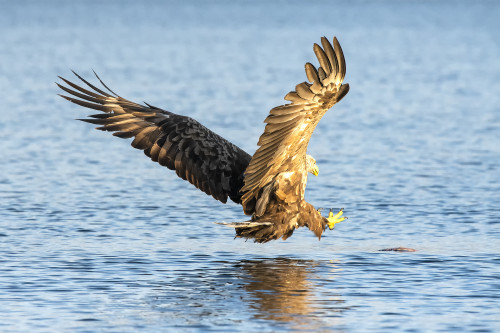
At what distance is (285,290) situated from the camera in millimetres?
9633

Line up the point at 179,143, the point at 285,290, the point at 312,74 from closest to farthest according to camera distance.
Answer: the point at 312,74 < the point at 285,290 < the point at 179,143

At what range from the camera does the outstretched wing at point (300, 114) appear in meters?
8.96

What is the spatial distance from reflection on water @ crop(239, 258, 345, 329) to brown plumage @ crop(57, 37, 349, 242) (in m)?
0.29

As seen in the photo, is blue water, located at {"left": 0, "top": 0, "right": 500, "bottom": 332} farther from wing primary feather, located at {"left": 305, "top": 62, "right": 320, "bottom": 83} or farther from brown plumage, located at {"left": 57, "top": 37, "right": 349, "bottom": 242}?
wing primary feather, located at {"left": 305, "top": 62, "right": 320, "bottom": 83}

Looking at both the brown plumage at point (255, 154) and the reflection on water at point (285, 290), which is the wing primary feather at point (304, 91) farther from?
the reflection on water at point (285, 290)

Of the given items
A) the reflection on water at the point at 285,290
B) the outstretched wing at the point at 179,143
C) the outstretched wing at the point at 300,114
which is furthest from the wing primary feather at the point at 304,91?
the outstretched wing at the point at 179,143

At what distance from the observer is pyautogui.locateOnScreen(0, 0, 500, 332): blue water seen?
8977 millimetres

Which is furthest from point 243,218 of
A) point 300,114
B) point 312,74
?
point 312,74

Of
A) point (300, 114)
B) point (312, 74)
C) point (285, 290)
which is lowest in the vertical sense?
point (285, 290)

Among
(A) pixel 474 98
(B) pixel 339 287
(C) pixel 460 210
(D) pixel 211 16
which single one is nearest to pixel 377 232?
(C) pixel 460 210

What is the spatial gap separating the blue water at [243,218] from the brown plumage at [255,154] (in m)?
0.48

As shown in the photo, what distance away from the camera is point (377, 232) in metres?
12.2

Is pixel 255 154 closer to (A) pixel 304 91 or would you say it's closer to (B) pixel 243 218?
(A) pixel 304 91

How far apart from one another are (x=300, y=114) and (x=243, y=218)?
13.2ft
